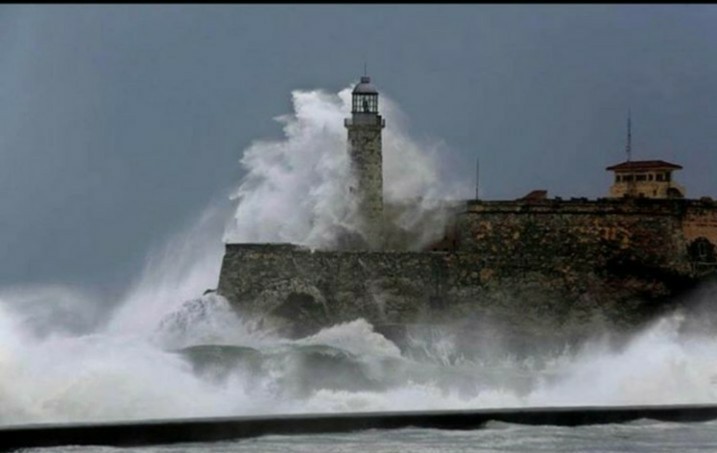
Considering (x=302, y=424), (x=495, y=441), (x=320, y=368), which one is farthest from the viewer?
(x=320, y=368)

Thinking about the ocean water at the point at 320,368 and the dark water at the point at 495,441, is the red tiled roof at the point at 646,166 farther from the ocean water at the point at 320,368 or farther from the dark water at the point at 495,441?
the dark water at the point at 495,441

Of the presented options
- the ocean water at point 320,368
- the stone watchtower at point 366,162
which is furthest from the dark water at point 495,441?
the stone watchtower at point 366,162

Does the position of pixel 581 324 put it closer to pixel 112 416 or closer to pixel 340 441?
pixel 112 416

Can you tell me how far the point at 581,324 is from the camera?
40.9 metres

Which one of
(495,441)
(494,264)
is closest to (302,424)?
(495,441)

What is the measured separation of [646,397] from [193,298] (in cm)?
1314

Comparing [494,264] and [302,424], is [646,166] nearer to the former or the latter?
[494,264]

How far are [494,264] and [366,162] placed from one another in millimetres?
3433

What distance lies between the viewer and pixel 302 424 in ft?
72.4

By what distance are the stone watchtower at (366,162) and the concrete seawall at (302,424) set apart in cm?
1793

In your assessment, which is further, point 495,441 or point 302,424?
point 302,424

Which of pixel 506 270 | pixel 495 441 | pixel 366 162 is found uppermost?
pixel 366 162

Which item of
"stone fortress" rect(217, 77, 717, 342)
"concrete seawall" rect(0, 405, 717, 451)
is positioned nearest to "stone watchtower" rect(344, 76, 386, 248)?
"stone fortress" rect(217, 77, 717, 342)

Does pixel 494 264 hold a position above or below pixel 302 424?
above
